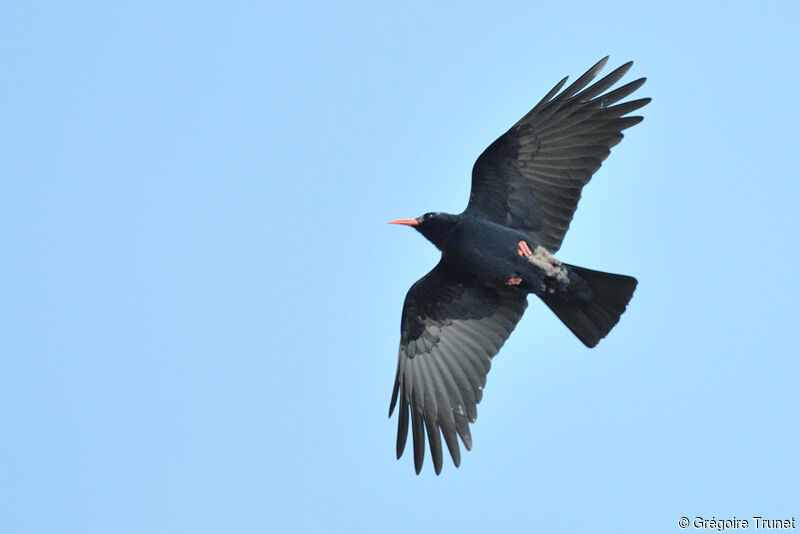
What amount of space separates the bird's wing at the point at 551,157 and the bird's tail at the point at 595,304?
0.74 m

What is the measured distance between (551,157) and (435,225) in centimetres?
165

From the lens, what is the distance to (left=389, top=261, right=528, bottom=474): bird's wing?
11.5 meters

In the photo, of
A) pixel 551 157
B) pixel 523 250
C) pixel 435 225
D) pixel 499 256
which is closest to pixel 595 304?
pixel 523 250

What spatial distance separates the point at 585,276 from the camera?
1056 centimetres

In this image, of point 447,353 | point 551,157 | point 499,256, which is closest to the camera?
point 499,256

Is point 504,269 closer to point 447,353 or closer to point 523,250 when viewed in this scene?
point 523,250

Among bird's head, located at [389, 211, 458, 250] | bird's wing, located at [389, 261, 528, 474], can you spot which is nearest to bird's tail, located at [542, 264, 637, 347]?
bird's wing, located at [389, 261, 528, 474]

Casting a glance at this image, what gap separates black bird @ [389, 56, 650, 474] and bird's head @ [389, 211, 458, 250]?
14mm

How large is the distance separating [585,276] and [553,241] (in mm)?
804

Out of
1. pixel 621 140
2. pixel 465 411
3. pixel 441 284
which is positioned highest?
pixel 621 140

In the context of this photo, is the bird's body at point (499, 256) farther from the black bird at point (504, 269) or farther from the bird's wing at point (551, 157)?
the bird's wing at point (551, 157)

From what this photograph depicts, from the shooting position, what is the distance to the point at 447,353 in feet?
38.9

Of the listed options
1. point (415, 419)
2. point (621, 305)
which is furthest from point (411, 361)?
point (621, 305)

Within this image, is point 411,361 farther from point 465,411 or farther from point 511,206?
point 511,206
